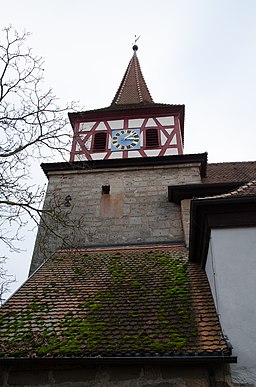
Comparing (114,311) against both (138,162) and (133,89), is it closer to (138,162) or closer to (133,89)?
(138,162)

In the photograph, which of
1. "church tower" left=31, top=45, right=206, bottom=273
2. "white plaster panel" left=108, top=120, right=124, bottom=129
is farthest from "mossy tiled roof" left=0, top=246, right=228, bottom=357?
"white plaster panel" left=108, top=120, right=124, bottom=129

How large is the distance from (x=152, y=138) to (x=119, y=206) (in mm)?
3133

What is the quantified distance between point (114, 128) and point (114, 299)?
7.77 m

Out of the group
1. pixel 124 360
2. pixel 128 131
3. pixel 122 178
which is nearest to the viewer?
pixel 124 360

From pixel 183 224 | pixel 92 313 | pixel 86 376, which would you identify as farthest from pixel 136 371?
pixel 183 224

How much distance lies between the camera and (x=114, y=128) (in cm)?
1345

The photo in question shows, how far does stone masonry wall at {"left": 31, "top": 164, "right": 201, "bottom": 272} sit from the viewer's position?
32.8 ft

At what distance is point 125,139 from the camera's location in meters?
12.9

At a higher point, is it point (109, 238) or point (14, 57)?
point (14, 57)

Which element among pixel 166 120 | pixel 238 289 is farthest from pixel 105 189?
pixel 238 289

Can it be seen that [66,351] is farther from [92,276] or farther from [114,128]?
[114,128]

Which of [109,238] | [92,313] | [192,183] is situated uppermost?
[192,183]

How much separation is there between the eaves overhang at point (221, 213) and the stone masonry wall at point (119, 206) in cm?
343

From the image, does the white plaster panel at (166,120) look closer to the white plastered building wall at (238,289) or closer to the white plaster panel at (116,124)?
the white plaster panel at (116,124)
